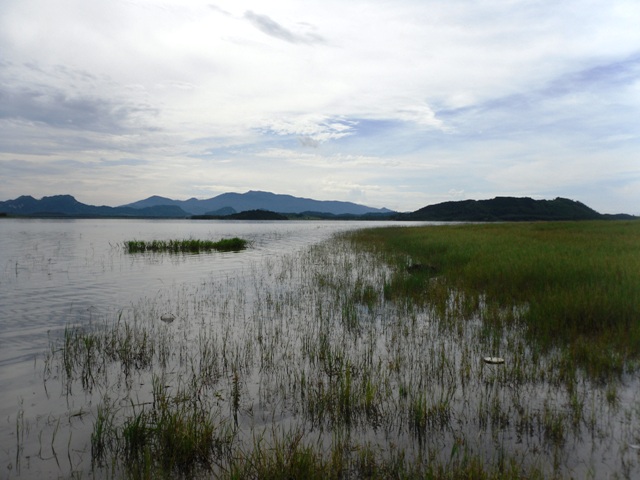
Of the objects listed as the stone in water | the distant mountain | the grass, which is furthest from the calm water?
the distant mountain

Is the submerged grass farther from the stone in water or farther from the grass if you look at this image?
the grass

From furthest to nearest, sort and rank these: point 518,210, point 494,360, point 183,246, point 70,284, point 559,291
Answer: point 518,210 < point 183,246 < point 70,284 < point 559,291 < point 494,360

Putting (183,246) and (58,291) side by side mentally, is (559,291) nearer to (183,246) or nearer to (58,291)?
(58,291)

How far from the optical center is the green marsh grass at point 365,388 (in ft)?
16.1

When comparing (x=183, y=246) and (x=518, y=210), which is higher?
(x=518, y=210)

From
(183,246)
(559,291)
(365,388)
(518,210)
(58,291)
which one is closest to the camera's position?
(365,388)

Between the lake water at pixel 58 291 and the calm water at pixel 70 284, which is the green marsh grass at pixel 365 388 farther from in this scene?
the calm water at pixel 70 284

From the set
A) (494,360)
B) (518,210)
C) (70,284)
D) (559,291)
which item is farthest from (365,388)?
(518,210)

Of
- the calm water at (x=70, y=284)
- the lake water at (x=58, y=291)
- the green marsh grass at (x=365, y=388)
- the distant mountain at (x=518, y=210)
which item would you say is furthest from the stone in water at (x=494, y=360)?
the distant mountain at (x=518, y=210)

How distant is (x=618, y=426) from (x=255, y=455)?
17.0 ft

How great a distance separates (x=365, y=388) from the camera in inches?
270

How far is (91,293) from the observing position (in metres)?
17.1

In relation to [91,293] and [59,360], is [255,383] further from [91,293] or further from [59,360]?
[91,293]

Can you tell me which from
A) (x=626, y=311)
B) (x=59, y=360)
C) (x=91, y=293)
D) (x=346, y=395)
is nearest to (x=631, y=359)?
(x=626, y=311)
